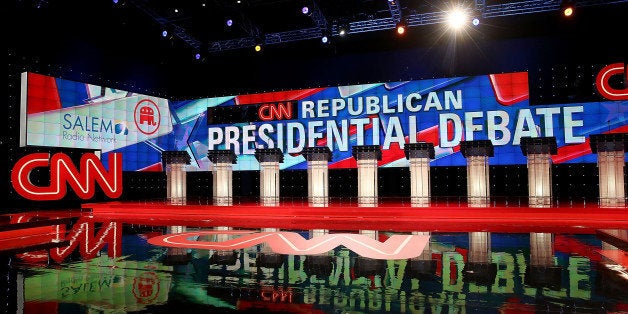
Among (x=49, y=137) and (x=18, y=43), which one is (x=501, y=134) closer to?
(x=49, y=137)

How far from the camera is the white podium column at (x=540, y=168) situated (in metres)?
7.81

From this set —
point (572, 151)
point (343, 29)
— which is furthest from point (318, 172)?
point (572, 151)

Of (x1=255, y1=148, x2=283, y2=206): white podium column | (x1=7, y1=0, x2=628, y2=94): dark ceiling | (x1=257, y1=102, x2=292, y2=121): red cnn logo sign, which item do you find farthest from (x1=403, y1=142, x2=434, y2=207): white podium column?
(x1=257, y1=102, x2=292, y2=121): red cnn logo sign

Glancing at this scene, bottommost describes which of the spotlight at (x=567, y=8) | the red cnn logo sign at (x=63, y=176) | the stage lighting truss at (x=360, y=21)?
the red cnn logo sign at (x=63, y=176)

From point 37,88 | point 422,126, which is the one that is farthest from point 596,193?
point 37,88

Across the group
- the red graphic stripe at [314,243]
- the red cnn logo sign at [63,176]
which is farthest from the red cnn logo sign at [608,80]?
the red cnn logo sign at [63,176]

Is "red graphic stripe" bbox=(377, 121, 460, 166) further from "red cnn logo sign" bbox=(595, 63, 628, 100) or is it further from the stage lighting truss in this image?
"red cnn logo sign" bbox=(595, 63, 628, 100)

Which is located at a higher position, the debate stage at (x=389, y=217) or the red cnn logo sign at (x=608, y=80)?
the red cnn logo sign at (x=608, y=80)

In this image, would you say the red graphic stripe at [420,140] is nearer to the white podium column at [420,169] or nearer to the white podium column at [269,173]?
the white podium column at [420,169]

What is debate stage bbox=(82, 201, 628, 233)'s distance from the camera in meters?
6.86

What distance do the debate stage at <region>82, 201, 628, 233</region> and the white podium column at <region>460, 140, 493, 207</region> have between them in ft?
1.25

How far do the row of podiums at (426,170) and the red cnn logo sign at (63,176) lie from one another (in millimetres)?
1627

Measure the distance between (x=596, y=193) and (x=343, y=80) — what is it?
7.62 meters

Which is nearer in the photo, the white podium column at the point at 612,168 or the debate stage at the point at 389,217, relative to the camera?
the debate stage at the point at 389,217
